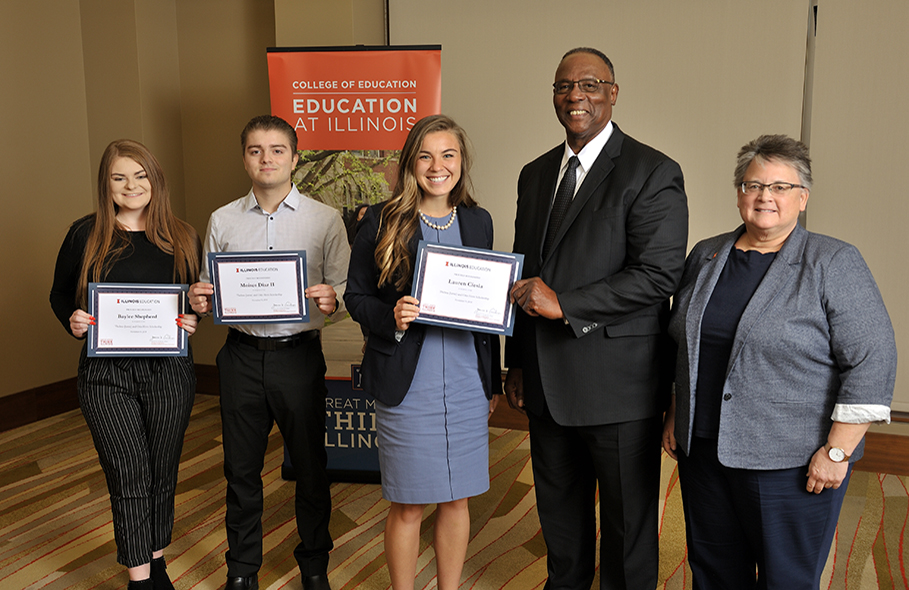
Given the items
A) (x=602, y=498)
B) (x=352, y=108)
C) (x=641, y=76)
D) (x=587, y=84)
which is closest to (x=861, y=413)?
(x=602, y=498)

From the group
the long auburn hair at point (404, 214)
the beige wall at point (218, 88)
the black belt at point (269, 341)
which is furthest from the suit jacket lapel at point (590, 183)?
the beige wall at point (218, 88)

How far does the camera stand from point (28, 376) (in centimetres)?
466

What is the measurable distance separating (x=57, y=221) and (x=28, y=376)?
112cm

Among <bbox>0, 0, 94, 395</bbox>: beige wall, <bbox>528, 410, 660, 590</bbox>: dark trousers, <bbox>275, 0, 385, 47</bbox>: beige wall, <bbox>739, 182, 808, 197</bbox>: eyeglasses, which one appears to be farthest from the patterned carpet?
<bbox>275, 0, 385, 47</bbox>: beige wall

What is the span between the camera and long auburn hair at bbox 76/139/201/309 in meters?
2.23

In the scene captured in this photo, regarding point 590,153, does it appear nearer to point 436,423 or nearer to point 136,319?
point 436,423

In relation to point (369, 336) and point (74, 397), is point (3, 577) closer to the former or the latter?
point (369, 336)

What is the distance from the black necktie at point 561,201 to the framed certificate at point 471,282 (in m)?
0.19

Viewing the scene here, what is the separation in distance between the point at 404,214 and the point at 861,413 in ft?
4.34

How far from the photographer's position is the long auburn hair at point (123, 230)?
2.23 meters

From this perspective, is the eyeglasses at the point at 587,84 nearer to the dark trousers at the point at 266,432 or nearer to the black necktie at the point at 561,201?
the black necktie at the point at 561,201

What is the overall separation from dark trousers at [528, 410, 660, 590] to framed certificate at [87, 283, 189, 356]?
4.12ft

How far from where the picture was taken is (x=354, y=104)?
3.39 m

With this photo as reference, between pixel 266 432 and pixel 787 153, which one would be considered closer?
pixel 787 153
